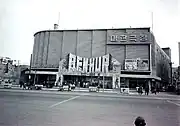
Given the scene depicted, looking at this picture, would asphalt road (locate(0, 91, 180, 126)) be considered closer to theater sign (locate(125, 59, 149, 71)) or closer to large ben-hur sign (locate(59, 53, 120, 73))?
large ben-hur sign (locate(59, 53, 120, 73))

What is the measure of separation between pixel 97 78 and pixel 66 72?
250 cm

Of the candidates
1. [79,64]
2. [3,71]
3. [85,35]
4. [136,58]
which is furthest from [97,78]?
[3,71]

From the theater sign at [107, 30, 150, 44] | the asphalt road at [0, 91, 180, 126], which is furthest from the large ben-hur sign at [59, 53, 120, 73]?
the asphalt road at [0, 91, 180, 126]

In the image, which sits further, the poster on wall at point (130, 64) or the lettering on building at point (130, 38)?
the lettering on building at point (130, 38)

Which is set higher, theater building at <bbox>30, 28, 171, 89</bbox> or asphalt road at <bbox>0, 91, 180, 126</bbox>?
theater building at <bbox>30, 28, 171, 89</bbox>

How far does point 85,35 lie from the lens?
13.4m

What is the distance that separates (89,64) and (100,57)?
931mm

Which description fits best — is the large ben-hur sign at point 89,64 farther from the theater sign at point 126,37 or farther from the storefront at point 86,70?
the theater sign at point 126,37

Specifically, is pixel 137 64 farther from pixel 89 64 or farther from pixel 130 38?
pixel 89 64

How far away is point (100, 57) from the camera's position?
39.4 feet

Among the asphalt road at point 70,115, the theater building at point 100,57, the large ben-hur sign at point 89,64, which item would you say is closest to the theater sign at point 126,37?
the theater building at point 100,57

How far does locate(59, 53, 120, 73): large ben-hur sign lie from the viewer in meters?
11.6

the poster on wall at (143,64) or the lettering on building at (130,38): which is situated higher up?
the lettering on building at (130,38)

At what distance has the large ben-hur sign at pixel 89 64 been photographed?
11555 mm
